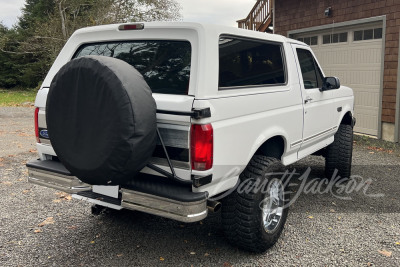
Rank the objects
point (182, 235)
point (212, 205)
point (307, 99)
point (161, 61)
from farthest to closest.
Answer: point (307, 99) < point (182, 235) < point (161, 61) < point (212, 205)

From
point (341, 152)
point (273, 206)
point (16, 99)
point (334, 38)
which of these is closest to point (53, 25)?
point (16, 99)

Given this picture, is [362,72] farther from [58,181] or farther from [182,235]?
[58,181]

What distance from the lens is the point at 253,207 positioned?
319cm

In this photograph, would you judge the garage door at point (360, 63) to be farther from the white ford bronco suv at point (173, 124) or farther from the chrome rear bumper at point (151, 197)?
the chrome rear bumper at point (151, 197)

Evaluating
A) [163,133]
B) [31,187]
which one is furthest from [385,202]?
[31,187]

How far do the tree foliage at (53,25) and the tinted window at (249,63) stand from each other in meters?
20.0

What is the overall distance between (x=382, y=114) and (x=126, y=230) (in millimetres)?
7135

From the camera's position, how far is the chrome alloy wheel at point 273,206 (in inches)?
136

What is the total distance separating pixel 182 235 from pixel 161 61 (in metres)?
1.83

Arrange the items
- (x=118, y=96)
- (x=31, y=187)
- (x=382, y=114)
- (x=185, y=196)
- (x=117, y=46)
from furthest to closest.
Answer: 1. (x=382, y=114)
2. (x=31, y=187)
3. (x=117, y=46)
4. (x=185, y=196)
5. (x=118, y=96)

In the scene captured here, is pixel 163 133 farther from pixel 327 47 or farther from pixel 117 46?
pixel 327 47

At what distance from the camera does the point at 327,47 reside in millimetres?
10102
